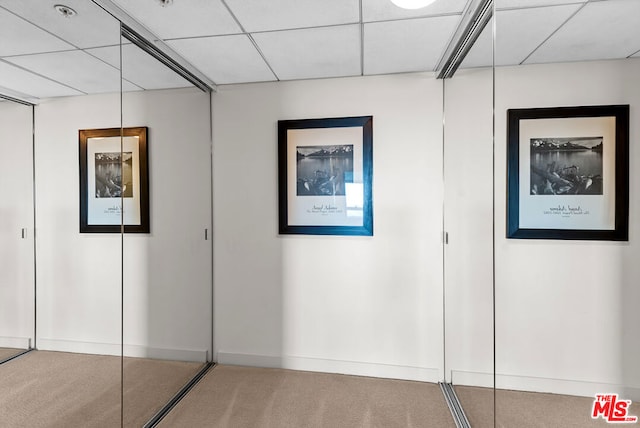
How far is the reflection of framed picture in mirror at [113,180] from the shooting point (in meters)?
1.65

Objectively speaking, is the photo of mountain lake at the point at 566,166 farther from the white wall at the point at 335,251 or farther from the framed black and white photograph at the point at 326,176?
the framed black and white photograph at the point at 326,176

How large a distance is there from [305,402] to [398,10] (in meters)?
2.53

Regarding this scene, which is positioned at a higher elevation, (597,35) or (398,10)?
(398,10)

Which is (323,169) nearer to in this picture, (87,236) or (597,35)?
(87,236)

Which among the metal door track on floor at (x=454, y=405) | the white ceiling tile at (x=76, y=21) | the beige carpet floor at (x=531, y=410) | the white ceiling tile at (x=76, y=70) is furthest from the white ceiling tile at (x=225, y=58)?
the metal door track on floor at (x=454, y=405)

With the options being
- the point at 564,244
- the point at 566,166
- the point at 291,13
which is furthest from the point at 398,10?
the point at 564,244

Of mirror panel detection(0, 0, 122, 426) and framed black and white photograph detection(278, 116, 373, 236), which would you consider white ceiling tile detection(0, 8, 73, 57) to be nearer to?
mirror panel detection(0, 0, 122, 426)

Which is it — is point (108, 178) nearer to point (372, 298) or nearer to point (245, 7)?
point (245, 7)

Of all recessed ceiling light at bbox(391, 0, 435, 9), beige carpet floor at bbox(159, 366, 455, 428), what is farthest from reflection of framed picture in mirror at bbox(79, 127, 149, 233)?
recessed ceiling light at bbox(391, 0, 435, 9)

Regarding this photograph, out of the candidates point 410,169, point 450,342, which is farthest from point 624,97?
point 450,342

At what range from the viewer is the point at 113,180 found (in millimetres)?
1767

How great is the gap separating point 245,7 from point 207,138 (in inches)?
52.0

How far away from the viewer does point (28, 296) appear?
1308 mm

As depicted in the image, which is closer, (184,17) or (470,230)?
(184,17)
